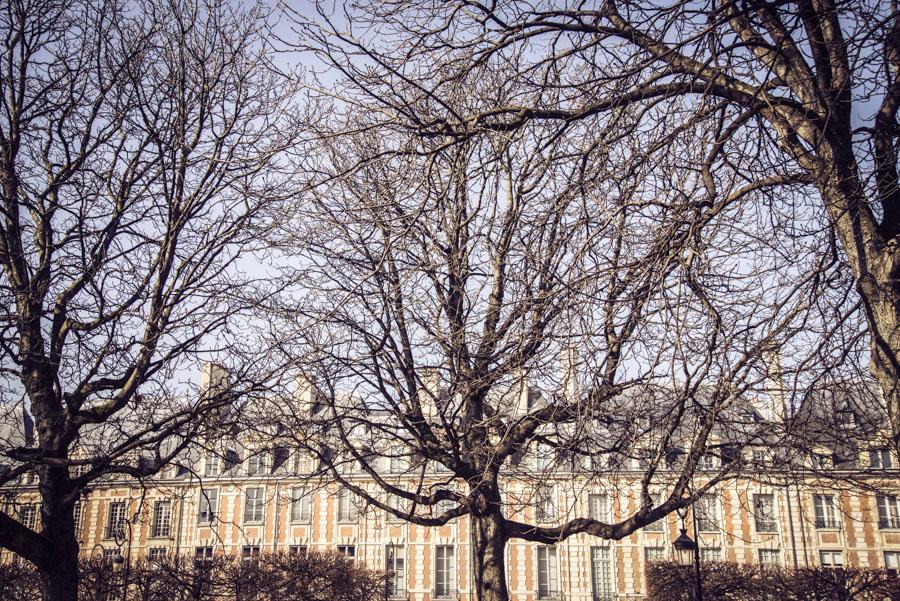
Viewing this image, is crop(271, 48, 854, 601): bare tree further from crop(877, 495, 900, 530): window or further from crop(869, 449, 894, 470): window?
crop(877, 495, 900, 530): window

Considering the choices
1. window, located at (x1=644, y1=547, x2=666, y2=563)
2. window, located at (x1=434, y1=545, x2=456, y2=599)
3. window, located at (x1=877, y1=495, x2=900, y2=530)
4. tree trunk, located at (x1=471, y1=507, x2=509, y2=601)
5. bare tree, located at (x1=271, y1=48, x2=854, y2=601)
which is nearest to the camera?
bare tree, located at (x1=271, y1=48, x2=854, y2=601)

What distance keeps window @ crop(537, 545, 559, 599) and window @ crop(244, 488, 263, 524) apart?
41.6ft

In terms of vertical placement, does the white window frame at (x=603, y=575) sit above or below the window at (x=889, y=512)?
below

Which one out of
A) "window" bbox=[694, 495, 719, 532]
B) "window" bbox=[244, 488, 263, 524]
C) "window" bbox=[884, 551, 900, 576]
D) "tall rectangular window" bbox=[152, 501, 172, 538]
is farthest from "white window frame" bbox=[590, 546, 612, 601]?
"tall rectangular window" bbox=[152, 501, 172, 538]

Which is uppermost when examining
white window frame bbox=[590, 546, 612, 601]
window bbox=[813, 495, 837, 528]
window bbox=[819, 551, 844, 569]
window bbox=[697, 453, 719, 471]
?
window bbox=[697, 453, 719, 471]

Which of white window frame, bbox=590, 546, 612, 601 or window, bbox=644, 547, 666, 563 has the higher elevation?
window, bbox=644, 547, 666, 563

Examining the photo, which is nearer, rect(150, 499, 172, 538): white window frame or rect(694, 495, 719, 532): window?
rect(694, 495, 719, 532): window

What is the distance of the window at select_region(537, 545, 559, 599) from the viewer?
101 feet

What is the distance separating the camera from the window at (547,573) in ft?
101

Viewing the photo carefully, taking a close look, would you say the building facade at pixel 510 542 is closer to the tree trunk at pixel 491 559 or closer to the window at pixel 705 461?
the window at pixel 705 461

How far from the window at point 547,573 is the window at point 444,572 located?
3655mm

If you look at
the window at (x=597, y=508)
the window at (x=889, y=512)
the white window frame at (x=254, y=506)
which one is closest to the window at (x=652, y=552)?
the window at (x=597, y=508)

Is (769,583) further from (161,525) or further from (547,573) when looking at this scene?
(161,525)

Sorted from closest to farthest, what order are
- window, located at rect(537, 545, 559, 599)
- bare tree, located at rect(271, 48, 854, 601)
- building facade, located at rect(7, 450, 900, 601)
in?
1. bare tree, located at rect(271, 48, 854, 601)
2. building facade, located at rect(7, 450, 900, 601)
3. window, located at rect(537, 545, 559, 599)
